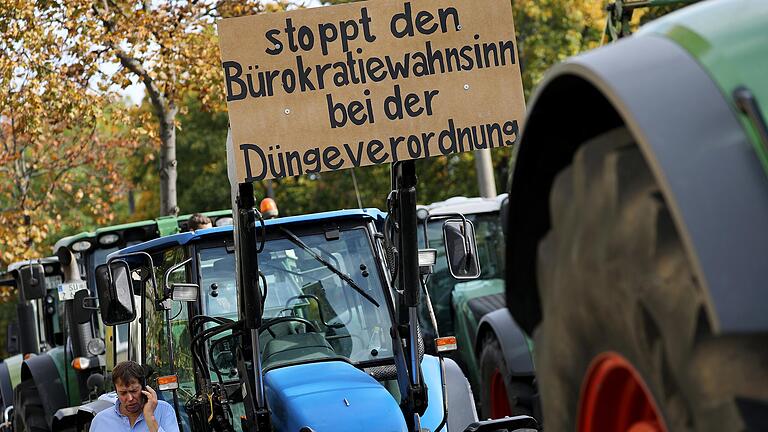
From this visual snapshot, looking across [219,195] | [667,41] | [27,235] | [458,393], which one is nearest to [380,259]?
[458,393]

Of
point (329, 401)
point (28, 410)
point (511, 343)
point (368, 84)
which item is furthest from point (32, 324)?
point (368, 84)

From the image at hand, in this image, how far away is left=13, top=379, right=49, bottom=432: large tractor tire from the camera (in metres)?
12.9

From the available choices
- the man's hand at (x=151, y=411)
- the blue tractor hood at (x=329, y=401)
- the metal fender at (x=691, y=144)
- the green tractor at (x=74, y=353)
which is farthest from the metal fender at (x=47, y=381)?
the metal fender at (x=691, y=144)

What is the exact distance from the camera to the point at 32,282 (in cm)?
1453

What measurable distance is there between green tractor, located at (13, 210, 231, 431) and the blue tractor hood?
5273 millimetres

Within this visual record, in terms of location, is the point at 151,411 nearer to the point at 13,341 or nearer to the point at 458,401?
the point at 458,401

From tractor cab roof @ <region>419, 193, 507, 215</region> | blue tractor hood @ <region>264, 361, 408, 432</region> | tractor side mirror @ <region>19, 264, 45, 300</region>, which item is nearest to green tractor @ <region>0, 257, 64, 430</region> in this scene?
tractor side mirror @ <region>19, 264, 45, 300</region>

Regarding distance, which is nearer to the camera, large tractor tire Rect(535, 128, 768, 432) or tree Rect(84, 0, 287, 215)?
large tractor tire Rect(535, 128, 768, 432)

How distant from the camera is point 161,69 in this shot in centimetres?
1783

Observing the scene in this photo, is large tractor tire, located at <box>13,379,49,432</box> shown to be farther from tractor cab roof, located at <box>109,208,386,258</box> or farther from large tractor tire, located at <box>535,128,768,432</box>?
large tractor tire, located at <box>535,128,768,432</box>

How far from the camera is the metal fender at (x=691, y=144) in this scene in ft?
6.22

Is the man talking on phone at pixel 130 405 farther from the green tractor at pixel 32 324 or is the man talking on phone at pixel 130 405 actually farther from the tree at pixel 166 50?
the tree at pixel 166 50

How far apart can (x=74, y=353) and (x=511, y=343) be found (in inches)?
189

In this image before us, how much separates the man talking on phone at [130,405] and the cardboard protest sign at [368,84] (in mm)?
2592
